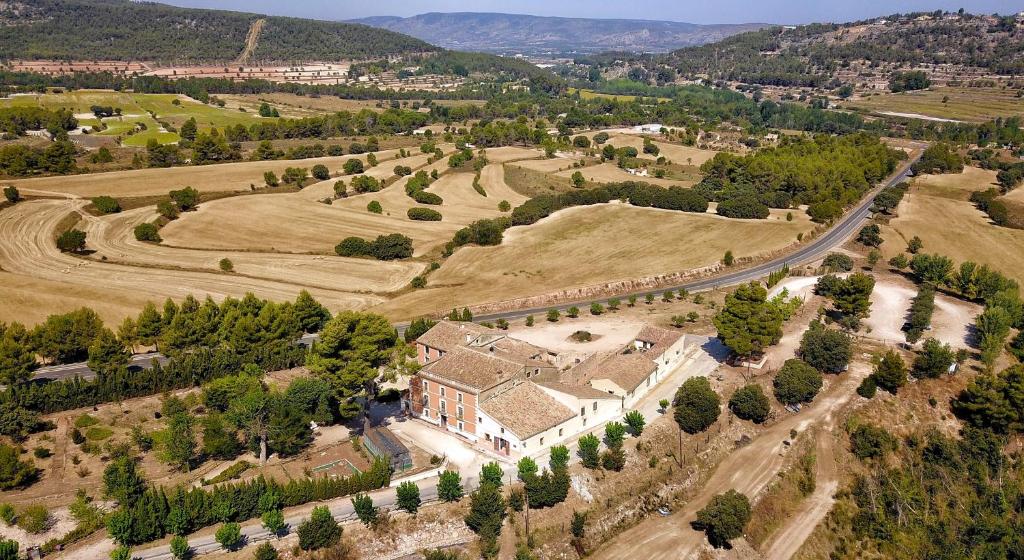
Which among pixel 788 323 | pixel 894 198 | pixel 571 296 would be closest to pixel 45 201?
pixel 571 296

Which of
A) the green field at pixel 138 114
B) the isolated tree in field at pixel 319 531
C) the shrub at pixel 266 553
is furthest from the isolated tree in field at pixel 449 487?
the green field at pixel 138 114

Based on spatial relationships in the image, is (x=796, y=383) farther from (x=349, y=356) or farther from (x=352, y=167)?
(x=352, y=167)

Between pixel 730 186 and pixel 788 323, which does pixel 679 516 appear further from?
pixel 730 186

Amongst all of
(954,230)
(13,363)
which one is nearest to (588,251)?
(954,230)

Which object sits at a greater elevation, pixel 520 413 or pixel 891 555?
pixel 520 413

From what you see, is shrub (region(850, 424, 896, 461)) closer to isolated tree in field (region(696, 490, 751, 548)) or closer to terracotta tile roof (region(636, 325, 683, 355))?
isolated tree in field (region(696, 490, 751, 548))

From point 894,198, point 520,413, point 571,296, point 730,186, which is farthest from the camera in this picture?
point 730,186

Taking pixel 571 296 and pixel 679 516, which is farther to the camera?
pixel 571 296
